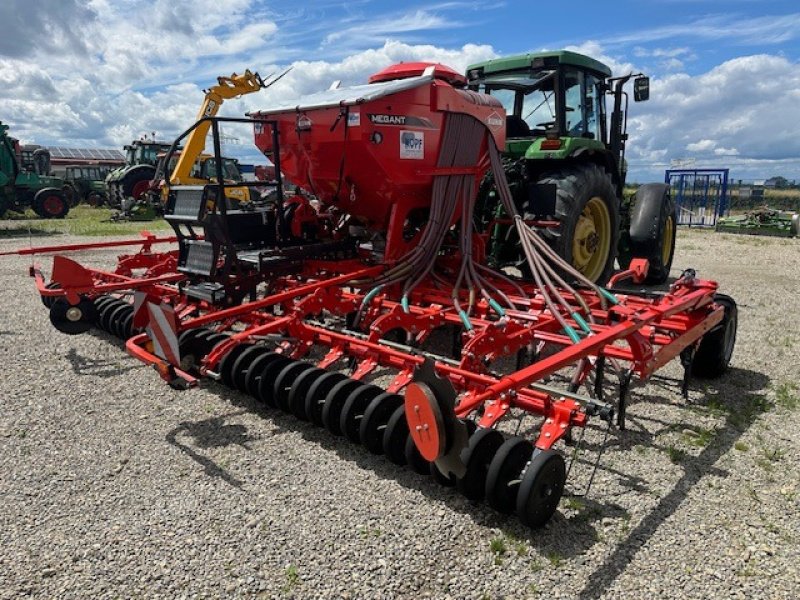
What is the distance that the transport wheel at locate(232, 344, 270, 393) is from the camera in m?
3.76

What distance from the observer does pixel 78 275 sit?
4664 millimetres

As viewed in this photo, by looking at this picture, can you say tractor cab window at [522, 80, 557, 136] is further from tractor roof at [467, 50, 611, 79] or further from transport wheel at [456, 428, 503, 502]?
transport wheel at [456, 428, 503, 502]

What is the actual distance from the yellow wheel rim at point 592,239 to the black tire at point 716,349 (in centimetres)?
167

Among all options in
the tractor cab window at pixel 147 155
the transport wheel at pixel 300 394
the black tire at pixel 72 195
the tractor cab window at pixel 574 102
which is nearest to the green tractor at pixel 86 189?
the black tire at pixel 72 195

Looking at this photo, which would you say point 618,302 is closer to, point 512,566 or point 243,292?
point 512,566

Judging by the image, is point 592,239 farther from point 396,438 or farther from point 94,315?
point 94,315

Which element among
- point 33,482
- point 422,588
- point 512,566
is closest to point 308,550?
point 422,588

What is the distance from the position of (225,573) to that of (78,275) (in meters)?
3.16

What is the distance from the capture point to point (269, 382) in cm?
361

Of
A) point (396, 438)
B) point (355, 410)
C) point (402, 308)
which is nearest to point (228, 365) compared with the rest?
point (355, 410)

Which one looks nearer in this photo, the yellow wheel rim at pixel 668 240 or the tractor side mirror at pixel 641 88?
the tractor side mirror at pixel 641 88

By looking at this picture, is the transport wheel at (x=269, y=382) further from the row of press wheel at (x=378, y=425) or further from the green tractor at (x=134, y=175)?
the green tractor at (x=134, y=175)

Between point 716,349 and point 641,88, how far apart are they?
12.8 feet

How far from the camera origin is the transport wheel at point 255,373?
3682 mm
